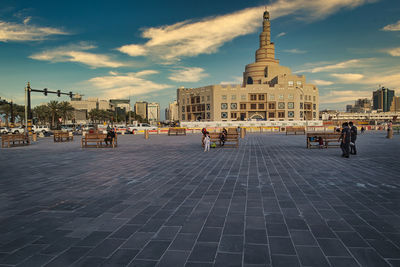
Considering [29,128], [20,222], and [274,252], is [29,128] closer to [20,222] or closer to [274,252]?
[20,222]

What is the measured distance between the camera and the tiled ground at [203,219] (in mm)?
3357

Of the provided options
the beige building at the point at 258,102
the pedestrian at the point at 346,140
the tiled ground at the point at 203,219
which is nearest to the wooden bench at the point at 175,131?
the pedestrian at the point at 346,140

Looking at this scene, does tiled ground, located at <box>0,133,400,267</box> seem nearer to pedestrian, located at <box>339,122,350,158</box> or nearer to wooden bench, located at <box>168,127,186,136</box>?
pedestrian, located at <box>339,122,350,158</box>

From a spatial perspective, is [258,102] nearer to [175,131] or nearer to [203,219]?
[175,131]

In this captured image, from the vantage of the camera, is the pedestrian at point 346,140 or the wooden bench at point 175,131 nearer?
the pedestrian at point 346,140

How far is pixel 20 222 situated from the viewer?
15.2ft

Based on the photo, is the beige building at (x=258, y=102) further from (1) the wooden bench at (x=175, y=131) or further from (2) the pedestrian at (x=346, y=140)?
(2) the pedestrian at (x=346, y=140)

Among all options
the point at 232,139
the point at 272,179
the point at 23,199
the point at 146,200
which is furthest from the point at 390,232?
the point at 232,139

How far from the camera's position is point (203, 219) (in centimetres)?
463

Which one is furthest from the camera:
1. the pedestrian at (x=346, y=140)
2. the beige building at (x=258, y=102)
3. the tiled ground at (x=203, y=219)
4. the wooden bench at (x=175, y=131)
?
the beige building at (x=258, y=102)

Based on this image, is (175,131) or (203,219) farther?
(175,131)

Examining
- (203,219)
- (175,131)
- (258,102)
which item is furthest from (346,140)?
(258,102)

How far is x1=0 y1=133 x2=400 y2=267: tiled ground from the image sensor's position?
3357mm

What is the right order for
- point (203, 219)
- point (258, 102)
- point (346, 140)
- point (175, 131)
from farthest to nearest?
1. point (258, 102)
2. point (175, 131)
3. point (346, 140)
4. point (203, 219)
